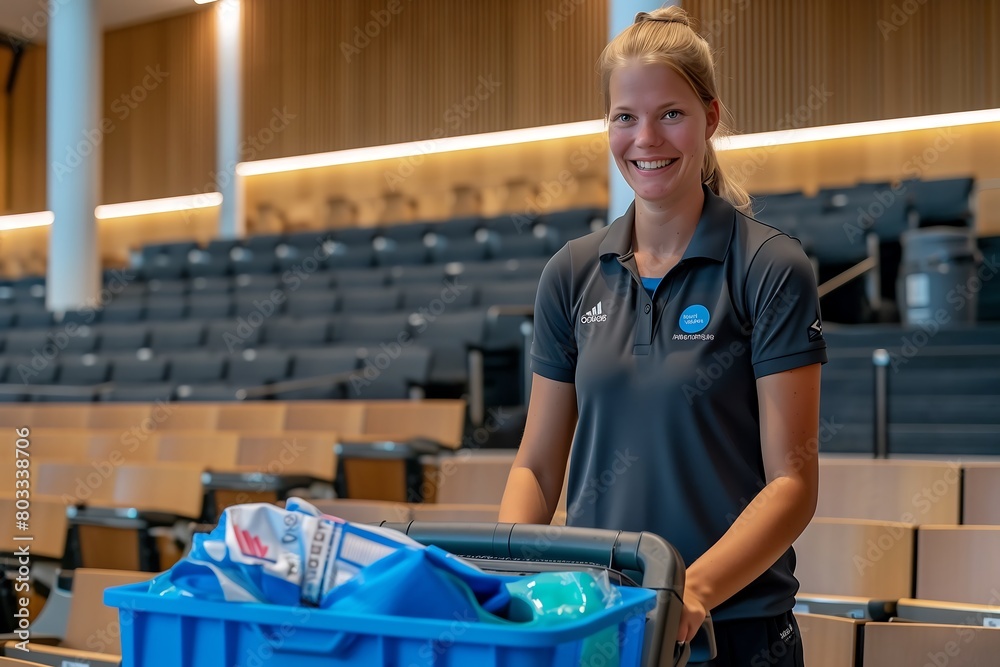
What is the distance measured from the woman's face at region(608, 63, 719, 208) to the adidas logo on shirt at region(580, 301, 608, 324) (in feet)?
0.40

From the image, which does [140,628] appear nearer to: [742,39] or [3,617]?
[3,617]

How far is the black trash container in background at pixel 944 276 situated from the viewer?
480 cm

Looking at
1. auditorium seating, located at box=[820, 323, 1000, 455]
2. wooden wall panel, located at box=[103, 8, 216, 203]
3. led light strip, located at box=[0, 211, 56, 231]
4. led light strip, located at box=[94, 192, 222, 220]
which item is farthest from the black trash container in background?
led light strip, located at box=[0, 211, 56, 231]

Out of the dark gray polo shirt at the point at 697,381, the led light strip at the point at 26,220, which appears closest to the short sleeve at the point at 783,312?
the dark gray polo shirt at the point at 697,381

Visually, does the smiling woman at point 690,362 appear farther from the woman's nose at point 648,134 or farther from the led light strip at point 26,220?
the led light strip at point 26,220

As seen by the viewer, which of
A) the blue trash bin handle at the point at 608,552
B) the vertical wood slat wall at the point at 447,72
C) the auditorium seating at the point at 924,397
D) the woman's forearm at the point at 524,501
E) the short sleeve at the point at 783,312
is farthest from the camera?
the vertical wood slat wall at the point at 447,72

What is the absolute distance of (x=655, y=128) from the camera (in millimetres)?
981

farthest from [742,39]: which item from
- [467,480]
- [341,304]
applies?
[467,480]

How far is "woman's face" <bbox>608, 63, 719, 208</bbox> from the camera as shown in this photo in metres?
0.97

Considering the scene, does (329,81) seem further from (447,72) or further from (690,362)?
(690,362)

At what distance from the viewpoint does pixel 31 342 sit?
6.66m

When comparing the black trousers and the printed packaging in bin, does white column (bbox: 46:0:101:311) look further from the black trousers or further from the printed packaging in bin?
the printed packaging in bin

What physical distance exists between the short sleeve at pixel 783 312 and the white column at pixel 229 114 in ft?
31.3

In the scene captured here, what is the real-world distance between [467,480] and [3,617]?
1.32 metres
